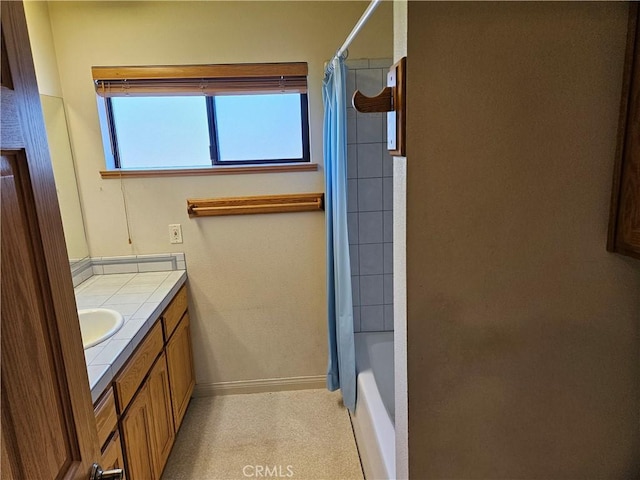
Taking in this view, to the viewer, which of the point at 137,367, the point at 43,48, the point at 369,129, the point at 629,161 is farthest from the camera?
the point at 369,129

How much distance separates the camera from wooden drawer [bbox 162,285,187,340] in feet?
6.81

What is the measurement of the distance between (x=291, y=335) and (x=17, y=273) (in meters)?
2.08

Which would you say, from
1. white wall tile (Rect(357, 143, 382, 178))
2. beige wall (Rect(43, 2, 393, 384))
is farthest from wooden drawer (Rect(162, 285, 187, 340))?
white wall tile (Rect(357, 143, 382, 178))

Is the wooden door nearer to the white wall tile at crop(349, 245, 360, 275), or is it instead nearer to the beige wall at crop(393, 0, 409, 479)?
the beige wall at crop(393, 0, 409, 479)

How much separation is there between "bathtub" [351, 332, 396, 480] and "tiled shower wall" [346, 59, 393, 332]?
201mm

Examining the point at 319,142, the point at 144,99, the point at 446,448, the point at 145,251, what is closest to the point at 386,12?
the point at 319,142

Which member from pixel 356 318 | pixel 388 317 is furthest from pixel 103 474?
pixel 388 317

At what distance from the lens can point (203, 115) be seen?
2.41 metres

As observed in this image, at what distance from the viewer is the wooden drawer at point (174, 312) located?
2077 millimetres

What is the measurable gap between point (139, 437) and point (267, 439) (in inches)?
32.5

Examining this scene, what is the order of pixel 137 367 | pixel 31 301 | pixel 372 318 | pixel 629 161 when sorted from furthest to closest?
1. pixel 372 318
2. pixel 137 367
3. pixel 629 161
4. pixel 31 301

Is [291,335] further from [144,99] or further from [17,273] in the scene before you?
[17,273]

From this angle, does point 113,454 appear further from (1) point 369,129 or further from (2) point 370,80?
(2) point 370,80

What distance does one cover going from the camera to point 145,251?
8.07ft
